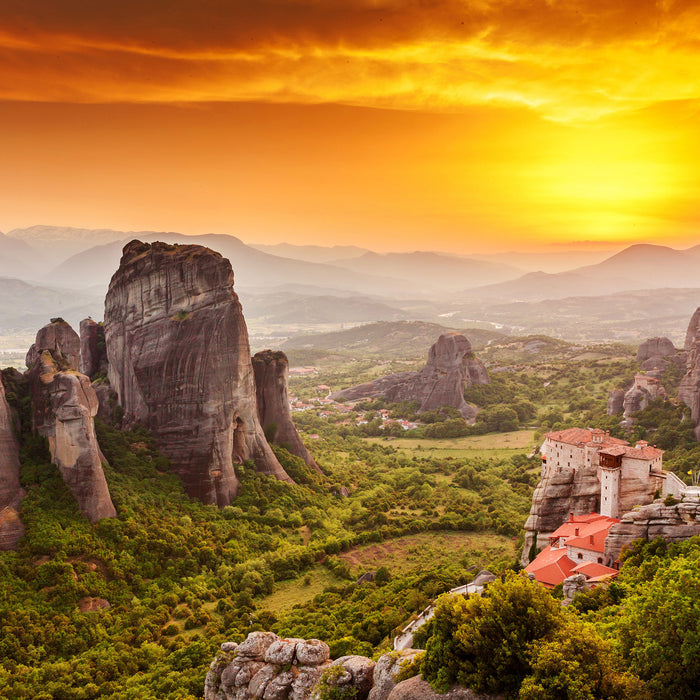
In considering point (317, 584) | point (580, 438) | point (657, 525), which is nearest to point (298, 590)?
point (317, 584)

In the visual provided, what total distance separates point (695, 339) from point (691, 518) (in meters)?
66.4

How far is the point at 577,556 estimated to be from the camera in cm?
3152

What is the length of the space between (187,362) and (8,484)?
52.8 feet

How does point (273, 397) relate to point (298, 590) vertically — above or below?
above

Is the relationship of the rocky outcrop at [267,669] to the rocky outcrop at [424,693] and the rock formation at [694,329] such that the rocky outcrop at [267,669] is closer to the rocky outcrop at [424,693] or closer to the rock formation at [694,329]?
the rocky outcrop at [424,693]

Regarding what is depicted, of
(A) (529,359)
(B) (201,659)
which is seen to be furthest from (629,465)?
(A) (529,359)

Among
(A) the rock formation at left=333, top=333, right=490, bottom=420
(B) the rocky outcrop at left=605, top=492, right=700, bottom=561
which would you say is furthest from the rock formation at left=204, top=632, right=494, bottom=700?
(A) the rock formation at left=333, top=333, right=490, bottom=420

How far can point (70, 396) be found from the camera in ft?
115

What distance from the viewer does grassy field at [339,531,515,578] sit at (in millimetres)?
44531

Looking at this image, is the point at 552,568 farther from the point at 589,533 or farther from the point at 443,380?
the point at 443,380

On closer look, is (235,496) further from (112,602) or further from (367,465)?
(367,465)

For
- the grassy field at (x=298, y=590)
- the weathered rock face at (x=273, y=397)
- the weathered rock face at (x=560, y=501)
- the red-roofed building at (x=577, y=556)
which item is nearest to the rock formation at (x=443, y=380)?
the weathered rock face at (x=273, y=397)

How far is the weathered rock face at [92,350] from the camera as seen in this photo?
53.6 meters

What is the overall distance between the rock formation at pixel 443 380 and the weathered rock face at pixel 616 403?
24.5 m
